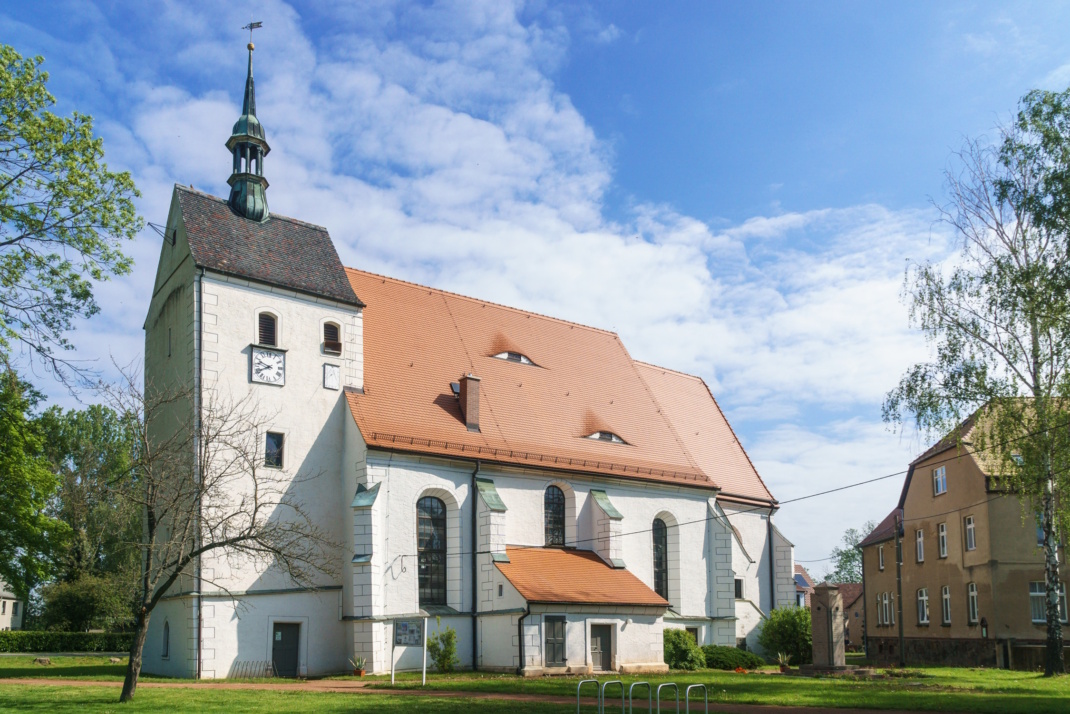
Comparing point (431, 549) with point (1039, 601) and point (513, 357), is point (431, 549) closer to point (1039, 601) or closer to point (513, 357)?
point (513, 357)

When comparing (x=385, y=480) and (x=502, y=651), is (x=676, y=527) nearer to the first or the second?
(x=502, y=651)

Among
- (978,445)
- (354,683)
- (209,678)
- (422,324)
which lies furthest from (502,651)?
(978,445)

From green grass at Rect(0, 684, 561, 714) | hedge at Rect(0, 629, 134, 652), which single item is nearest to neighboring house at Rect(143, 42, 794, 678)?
green grass at Rect(0, 684, 561, 714)

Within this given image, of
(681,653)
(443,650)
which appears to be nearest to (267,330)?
(443,650)

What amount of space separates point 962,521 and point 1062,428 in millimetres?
13678

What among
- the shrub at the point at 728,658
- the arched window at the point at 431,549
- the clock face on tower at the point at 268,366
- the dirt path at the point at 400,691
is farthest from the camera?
the shrub at the point at 728,658

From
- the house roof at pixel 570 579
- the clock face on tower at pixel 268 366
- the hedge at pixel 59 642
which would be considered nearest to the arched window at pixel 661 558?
the house roof at pixel 570 579

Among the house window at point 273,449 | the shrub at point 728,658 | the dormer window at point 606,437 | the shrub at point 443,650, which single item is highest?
the dormer window at point 606,437

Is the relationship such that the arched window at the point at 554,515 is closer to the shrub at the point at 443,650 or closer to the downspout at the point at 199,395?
the shrub at the point at 443,650

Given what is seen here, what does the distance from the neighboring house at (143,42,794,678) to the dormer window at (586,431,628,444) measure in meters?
0.06

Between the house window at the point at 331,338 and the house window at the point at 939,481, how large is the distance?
24876 millimetres

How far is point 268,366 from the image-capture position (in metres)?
27.7

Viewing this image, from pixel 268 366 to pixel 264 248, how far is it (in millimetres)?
3822

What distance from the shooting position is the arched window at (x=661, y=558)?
112ft
